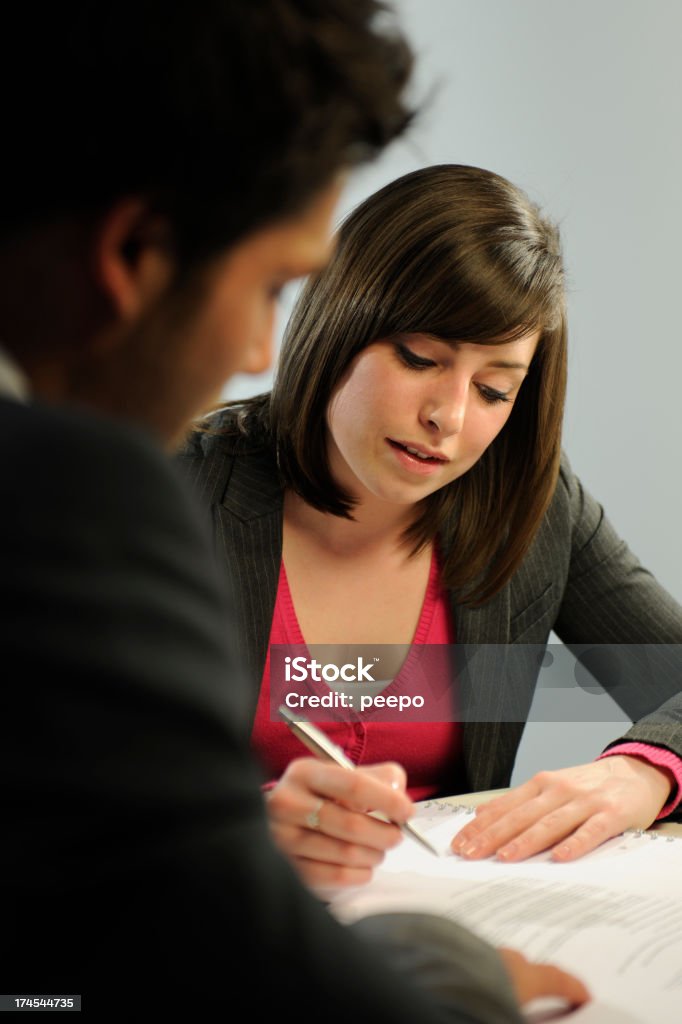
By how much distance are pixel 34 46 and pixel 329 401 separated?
93 centimetres

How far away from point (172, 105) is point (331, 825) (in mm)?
592

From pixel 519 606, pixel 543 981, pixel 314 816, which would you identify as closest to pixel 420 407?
pixel 519 606

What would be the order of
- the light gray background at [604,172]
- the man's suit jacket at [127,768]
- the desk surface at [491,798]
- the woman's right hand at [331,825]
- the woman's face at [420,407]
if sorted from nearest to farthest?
the man's suit jacket at [127,768] < the woman's right hand at [331,825] < the desk surface at [491,798] < the woman's face at [420,407] < the light gray background at [604,172]

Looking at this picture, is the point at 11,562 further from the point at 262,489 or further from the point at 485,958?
the point at 262,489

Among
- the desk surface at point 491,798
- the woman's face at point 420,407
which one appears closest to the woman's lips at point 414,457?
the woman's face at point 420,407

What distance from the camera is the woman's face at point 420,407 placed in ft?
3.82

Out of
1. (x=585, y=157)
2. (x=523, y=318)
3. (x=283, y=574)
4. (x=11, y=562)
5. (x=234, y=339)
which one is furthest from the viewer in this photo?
(x=585, y=157)

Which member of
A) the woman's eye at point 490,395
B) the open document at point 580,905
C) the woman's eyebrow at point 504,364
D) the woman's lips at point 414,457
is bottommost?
the open document at point 580,905

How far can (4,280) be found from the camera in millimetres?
356

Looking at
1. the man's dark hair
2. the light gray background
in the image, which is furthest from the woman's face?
the light gray background

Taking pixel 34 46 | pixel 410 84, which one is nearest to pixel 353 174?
pixel 410 84

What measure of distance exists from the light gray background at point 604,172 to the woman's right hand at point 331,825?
1635 millimetres

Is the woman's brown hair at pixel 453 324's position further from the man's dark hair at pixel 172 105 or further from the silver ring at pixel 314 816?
the man's dark hair at pixel 172 105

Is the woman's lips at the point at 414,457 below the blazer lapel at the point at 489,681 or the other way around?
the other way around
